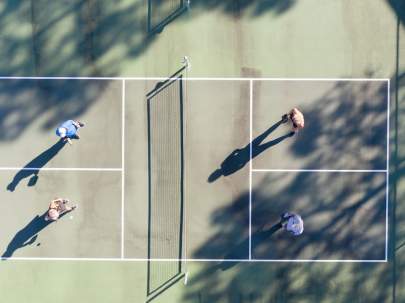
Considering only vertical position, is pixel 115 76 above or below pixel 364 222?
above

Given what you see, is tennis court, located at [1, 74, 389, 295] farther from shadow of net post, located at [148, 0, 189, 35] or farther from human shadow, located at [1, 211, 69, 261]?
shadow of net post, located at [148, 0, 189, 35]

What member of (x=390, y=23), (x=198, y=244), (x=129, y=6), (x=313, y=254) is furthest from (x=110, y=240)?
(x=390, y=23)

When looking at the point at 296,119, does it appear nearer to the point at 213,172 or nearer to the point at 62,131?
the point at 213,172

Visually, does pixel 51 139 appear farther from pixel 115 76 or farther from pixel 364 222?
pixel 364 222

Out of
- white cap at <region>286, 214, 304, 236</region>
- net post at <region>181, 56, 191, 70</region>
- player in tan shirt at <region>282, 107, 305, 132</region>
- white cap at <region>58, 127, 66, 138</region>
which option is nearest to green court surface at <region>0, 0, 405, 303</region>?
net post at <region>181, 56, 191, 70</region>

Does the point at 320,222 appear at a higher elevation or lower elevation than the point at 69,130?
lower

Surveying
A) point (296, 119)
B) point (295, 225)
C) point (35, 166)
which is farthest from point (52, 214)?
point (296, 119)

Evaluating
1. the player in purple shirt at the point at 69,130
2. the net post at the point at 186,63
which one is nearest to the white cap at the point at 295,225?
the net post at the point at 186,63
